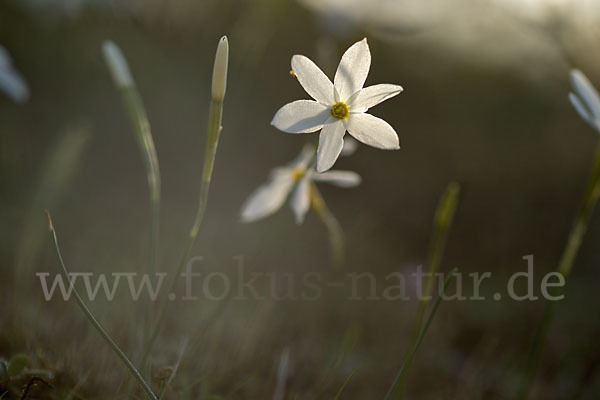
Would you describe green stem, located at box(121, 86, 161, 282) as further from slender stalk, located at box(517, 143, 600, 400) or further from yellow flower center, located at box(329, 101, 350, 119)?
slender stalk, located at box(517, 143, 600, 400)

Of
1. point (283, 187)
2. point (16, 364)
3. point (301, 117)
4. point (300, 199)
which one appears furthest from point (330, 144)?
point (16, 364)

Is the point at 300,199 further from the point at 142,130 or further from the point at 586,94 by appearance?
the point at 586,94

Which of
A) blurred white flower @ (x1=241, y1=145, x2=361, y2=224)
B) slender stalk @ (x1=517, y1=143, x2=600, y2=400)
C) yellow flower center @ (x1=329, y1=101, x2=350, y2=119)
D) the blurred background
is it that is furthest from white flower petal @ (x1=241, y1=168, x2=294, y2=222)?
slender stalk @ (x1=517, y1=143, x2=600, y2=400)

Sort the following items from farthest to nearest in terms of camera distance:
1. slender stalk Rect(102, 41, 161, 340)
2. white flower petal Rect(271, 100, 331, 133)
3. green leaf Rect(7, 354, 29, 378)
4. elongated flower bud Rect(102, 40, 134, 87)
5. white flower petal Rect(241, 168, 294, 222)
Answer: white flower petal Rect(241, 168, 294, 222) < elongated flower bud Rect(102, 40, 134, 87) < slender stalk Rect(102, 41, 161, 340) < green leaf Rect(7, 354, 29, 378) < white flower petal Rect(271, 100, 331, 133)

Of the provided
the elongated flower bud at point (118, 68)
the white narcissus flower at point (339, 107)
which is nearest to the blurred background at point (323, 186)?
the elongated flower bud at point (118, 68)

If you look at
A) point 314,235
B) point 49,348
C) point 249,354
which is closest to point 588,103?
point 249,354

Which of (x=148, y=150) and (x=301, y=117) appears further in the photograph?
(x=148, y=150)
